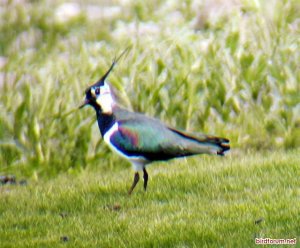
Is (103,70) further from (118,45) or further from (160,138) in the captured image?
(160,138)

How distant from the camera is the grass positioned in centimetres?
631

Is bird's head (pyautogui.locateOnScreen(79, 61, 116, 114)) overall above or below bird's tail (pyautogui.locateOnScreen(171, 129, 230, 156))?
above

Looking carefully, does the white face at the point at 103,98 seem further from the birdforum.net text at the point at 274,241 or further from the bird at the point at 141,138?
the birdforum.net text at the point at 274,241

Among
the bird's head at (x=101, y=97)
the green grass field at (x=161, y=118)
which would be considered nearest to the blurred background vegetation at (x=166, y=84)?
the green grass field at (x=161, y=118)

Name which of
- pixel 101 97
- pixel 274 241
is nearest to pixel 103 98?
pixel 101 97

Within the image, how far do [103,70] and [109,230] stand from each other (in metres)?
2.80

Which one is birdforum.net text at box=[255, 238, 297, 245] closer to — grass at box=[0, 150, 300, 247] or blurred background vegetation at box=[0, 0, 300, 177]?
grass at box=[0, 150, 300, 247]

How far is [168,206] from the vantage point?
23.1 feet

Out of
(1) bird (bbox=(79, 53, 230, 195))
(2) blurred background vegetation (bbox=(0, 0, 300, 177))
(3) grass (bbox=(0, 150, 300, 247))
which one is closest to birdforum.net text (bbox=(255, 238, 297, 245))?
(3) grass (bbox=(0, 150, 300, 247))

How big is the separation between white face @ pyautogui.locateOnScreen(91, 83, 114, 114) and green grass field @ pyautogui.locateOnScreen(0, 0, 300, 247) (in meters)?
0.65

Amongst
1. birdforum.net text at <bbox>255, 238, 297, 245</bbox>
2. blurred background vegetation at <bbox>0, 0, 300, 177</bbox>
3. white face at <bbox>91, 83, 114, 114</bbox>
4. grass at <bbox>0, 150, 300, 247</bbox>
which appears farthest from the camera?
blurred background vegetation at <bbox>0, 0, 300, 177</bbox>

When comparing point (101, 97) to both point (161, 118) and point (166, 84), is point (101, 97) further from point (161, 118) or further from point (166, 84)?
point (166, 84)

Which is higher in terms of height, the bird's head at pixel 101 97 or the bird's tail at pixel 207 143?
the bird's head at pixel 101 97

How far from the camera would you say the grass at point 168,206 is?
20.7 ft
